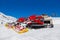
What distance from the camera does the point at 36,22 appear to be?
15.0 metres

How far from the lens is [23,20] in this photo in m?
17.5

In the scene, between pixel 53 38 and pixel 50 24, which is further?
pixel 50 24

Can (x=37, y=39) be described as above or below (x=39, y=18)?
below

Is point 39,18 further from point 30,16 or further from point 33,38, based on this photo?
point 33,38

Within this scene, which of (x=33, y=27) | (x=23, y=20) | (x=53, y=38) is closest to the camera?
(x=53, y=38)

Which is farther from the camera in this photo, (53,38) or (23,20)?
(23,20)

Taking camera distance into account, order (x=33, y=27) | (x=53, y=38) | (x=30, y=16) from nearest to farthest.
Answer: (x=53, y=38), (x=33, y=27), (x=30, y=16)

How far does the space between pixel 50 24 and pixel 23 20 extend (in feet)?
11.1

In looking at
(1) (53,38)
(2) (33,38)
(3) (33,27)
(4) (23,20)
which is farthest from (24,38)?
(4) (23,20)

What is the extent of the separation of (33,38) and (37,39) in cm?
31

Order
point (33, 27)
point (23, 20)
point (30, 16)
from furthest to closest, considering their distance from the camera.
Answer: point (23, 20) < point (30, 16) < point (33, 27)

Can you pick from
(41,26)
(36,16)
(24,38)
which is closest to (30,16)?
(36,16)

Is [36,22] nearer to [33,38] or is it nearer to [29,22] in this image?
[29,22]

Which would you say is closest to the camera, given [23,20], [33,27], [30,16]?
[33,27]
